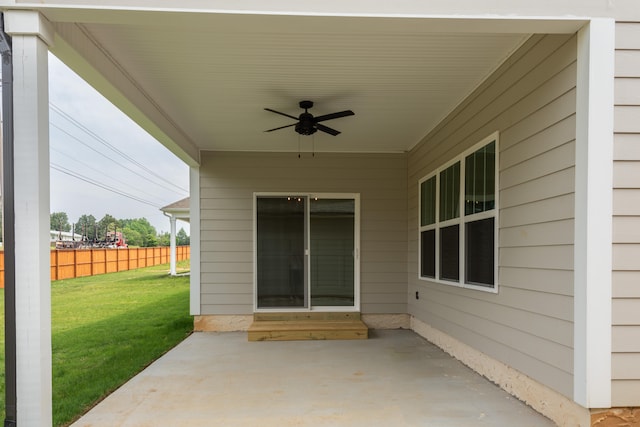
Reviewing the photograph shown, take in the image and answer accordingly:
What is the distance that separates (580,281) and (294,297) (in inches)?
168

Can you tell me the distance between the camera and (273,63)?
3256mm

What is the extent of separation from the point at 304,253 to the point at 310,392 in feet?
9.48

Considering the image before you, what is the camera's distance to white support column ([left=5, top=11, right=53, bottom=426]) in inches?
81.1

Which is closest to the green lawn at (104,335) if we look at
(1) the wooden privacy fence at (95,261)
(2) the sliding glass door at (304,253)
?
(2) the sliding glass door at (304,253)

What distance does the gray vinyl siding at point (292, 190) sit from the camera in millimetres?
5996

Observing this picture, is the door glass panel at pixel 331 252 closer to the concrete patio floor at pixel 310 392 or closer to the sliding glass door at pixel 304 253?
the sliding glass door at pixel 304 253

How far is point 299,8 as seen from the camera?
2.18m

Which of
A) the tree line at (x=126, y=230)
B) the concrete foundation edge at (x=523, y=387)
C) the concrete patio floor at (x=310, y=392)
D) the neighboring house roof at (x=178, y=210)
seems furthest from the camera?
the tree line at (x=126, y=230)

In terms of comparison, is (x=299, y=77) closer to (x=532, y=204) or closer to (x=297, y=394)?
(x=532, y=204)

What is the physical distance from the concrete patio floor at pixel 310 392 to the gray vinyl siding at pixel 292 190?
1.29 metres

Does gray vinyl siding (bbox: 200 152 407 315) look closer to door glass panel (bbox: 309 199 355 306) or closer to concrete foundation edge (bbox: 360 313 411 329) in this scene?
concrete foundation edge (bbox: 360 313 411 329)

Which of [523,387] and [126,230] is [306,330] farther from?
[126,230]

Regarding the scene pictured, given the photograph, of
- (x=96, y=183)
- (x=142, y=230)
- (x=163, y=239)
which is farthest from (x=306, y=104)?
(x=142, y=230)

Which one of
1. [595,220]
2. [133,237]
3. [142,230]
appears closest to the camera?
[595,220]
